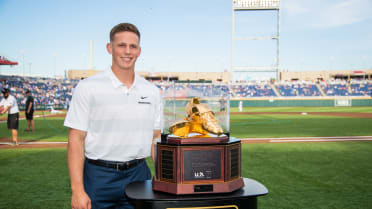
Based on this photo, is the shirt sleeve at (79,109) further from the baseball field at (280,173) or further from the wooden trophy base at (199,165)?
the baseball field at (280,173)

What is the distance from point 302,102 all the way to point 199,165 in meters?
43.9

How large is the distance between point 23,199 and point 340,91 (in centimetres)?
5122

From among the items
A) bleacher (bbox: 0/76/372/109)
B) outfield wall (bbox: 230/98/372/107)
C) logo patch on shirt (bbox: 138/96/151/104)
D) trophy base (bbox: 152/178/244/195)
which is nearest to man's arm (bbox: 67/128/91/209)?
logo patch on shirt (bbox: 138/96/151/104)

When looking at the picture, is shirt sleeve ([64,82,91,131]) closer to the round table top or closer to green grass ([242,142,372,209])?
the round table top

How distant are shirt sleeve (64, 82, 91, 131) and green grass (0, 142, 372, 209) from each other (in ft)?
9.80

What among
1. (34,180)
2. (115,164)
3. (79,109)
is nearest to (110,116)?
(79,109)

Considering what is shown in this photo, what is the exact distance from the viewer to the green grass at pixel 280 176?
4.96 meters

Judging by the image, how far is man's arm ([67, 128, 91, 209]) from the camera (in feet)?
7.70

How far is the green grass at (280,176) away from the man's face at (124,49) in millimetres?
3280

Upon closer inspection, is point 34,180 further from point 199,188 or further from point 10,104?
point 10,104

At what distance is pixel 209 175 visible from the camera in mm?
2211

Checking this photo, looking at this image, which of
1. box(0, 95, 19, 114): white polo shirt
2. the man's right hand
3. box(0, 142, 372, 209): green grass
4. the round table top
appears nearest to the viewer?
the round table top

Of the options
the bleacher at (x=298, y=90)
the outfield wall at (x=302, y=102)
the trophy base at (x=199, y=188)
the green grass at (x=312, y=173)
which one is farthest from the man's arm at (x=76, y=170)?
the bleacher at (x=298, y=90)

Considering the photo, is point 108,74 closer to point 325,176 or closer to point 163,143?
point 163,143
